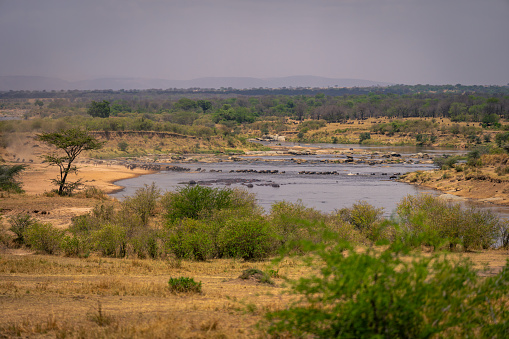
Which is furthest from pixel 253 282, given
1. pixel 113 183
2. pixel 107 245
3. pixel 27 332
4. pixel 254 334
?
pixel 113 183

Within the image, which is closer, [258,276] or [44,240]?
[258,276]

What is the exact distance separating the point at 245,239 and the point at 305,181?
107 ft

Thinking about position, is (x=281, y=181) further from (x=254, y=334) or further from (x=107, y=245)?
(x=254, y=334)

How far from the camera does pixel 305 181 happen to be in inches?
1892

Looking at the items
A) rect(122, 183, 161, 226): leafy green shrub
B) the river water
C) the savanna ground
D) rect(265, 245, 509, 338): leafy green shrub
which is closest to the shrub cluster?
the savanna ground

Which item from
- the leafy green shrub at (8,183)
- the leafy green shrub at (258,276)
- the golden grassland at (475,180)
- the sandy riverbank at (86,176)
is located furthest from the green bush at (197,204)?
the golden grassland at (475,180)

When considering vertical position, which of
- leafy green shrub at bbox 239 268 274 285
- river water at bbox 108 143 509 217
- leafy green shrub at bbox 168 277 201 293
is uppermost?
leafy green shrub at bbox 168 277 201 293

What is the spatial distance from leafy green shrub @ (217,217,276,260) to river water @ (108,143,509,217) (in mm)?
14055

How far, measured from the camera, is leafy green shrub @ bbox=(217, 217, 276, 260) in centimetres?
1595

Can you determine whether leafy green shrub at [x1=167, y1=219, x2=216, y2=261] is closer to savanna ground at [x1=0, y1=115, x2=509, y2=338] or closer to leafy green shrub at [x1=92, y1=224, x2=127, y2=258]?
savanna ground at [x1=0, y1=115, x2=509, y2=338]

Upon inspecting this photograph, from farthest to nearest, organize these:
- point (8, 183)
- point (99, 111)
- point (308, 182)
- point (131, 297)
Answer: point (99, 111)
point (308, 182)
point (8, 183)
point (131, 297)

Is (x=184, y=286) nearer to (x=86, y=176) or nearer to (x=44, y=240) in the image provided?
(x=44, y=240)

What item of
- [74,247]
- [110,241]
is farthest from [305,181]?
[74,247]

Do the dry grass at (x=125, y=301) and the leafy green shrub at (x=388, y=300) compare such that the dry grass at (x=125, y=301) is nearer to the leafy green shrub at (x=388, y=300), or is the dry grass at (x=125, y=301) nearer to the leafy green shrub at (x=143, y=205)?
the leafy green shrub at (x=388, y=300)
